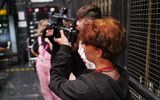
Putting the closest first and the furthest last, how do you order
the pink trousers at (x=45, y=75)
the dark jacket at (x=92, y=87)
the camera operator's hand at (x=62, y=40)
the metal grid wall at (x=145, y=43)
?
the dark jacket at (x=92, y=87)
the camera operator's hand at (x=62, y=40)
the metal grid wall at (x=145, y=43)
the pink trousers at (x=45, y=75)

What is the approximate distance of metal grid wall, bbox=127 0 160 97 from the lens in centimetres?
173

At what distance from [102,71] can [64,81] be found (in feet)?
0.71

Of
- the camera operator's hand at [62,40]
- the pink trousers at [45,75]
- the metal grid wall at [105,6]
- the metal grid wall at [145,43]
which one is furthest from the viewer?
the pink trousers at [45,75]

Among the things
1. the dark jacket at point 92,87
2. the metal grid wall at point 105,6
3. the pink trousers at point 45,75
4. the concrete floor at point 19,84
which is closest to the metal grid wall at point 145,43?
the dark jacket at point 92,87

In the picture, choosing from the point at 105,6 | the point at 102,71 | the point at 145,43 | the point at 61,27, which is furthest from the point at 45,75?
the point at 102,71

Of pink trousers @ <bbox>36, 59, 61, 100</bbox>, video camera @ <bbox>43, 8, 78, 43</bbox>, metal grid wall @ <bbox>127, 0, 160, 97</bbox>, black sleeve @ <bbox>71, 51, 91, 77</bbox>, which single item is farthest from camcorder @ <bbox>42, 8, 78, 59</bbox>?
pink trousers @ <bbox>36, 59, 61, 100</bbox>

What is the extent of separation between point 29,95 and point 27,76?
60.9 inches

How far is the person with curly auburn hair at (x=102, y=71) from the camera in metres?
1.31

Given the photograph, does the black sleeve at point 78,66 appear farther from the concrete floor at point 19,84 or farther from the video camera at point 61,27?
the concrete floor at point 19,84

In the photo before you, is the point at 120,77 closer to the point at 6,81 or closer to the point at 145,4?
the point at 145,4

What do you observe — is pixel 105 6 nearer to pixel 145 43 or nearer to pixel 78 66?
pixel 145 43

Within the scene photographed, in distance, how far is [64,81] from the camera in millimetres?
1457

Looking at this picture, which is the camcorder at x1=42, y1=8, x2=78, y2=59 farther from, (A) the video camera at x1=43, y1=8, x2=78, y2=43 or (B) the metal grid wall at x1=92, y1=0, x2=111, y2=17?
(B) the metal grid wall at x1=92, y1=0, x2=111, y2=17

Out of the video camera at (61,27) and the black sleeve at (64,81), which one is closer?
the black sleeve at (64,81)
